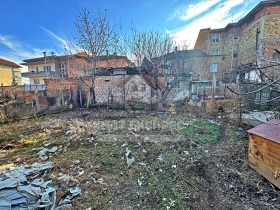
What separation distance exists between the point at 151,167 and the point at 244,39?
20.9 meters

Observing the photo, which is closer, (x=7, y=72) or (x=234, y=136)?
(x=234, y=136)

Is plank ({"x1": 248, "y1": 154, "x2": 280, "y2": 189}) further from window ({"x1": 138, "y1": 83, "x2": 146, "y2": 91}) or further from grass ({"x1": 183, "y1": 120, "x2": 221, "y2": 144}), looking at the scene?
window ({"x1": 138, "y1": 83, "x2": 146, "y2": 91})

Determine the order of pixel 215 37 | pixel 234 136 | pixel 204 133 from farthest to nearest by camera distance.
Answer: pixel 215 37 < pixel 204 133 < pixel 234 136

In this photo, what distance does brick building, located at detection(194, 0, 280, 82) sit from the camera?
12914 mm

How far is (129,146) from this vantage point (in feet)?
11.7

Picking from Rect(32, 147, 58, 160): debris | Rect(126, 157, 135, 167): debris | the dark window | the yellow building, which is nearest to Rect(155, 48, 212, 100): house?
Rect(126, 157, 135, 167): debris

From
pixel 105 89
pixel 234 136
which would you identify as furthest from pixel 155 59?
pixel 234 136

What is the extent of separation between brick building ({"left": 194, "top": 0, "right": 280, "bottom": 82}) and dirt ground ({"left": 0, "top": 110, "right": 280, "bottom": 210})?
748cm

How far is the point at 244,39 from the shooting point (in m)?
16.8

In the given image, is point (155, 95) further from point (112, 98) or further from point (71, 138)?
point (71, 138)

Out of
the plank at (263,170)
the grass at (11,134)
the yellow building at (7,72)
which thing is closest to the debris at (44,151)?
the grass at (11,134)

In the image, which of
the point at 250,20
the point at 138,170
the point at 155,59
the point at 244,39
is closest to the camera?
the point at 138,170

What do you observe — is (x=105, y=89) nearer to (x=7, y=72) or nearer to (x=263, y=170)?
(x=263, y=170)

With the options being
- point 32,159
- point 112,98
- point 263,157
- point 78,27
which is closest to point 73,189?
point 32,159
